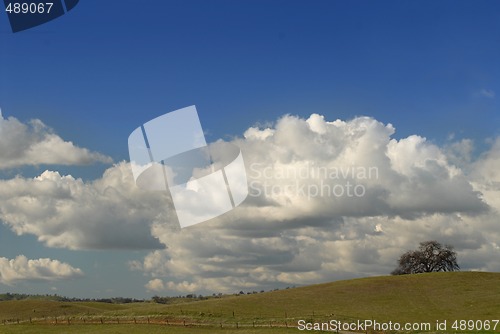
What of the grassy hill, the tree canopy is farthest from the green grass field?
the tree canopy

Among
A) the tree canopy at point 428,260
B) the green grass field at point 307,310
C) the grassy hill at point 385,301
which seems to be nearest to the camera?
the green grass field at point 307,310

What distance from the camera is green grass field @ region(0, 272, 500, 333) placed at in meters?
68.8

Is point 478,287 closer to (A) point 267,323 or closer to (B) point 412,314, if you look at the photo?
(B) point 412,314

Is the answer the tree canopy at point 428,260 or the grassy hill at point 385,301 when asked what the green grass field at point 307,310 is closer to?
the grassy hill at point 385,301

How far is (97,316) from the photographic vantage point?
78.7 meters

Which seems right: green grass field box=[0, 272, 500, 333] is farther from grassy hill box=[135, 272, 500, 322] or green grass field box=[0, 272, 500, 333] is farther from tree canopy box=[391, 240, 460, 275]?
tree canopy box=[391, 240, 460, 275]

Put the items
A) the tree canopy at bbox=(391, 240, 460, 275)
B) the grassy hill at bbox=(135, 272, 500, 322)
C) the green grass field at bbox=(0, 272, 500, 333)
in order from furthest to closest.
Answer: the tree canopy at bbox=(391, 240, 460, 275) < the grassy hill at bbox=(135, 272, 500, 322) < the green grass field at bbox=(0, 272, 500, 333)

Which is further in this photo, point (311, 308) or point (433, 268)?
point (433, 268)

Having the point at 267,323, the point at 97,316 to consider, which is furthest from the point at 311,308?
the point at 97,316

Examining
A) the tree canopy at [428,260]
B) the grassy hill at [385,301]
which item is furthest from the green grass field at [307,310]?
the tree canopy at [428,260]

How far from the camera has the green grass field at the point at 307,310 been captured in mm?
68769

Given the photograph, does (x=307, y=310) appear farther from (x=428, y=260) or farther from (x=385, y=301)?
(x=428, y=260)

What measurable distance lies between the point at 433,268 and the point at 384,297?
73.5 metres

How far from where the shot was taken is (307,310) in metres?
77.4
